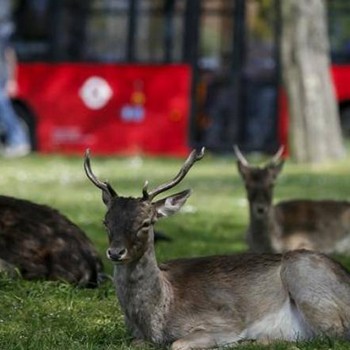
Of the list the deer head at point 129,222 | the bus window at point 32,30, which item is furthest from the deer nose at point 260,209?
the bus window at point 32,30

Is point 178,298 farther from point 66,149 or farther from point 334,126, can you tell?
point 66,149

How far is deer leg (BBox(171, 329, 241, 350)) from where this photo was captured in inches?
331

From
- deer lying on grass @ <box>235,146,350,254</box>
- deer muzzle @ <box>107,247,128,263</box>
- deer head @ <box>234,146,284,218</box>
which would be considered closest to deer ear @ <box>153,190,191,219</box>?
deer muzzle @ <box>107,247,128,263</box>

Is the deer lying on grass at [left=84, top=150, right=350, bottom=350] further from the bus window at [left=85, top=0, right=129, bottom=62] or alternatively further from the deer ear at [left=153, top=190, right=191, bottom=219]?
the bus window at [left=85, top=0, right=129, bottom=62]

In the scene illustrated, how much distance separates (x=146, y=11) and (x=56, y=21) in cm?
153

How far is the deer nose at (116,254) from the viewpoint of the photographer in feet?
27.2

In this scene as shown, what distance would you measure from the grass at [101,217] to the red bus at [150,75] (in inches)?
37.7

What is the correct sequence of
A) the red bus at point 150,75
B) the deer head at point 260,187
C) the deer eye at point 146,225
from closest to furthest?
1. the deer eye at point 146,225
2. the deer head at point 260,187
3. the red bus at point 150,75

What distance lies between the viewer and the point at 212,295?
8.82 m

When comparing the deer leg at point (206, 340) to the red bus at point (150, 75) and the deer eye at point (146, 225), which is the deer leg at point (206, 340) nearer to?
the deer eye at point (146, 225)

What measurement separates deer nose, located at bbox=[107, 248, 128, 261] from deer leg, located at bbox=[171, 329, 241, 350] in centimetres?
57

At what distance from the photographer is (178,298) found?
28.8ft

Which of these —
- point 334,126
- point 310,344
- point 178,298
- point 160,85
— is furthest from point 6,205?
point 160,85

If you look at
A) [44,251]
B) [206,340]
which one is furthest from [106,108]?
[206,340]
